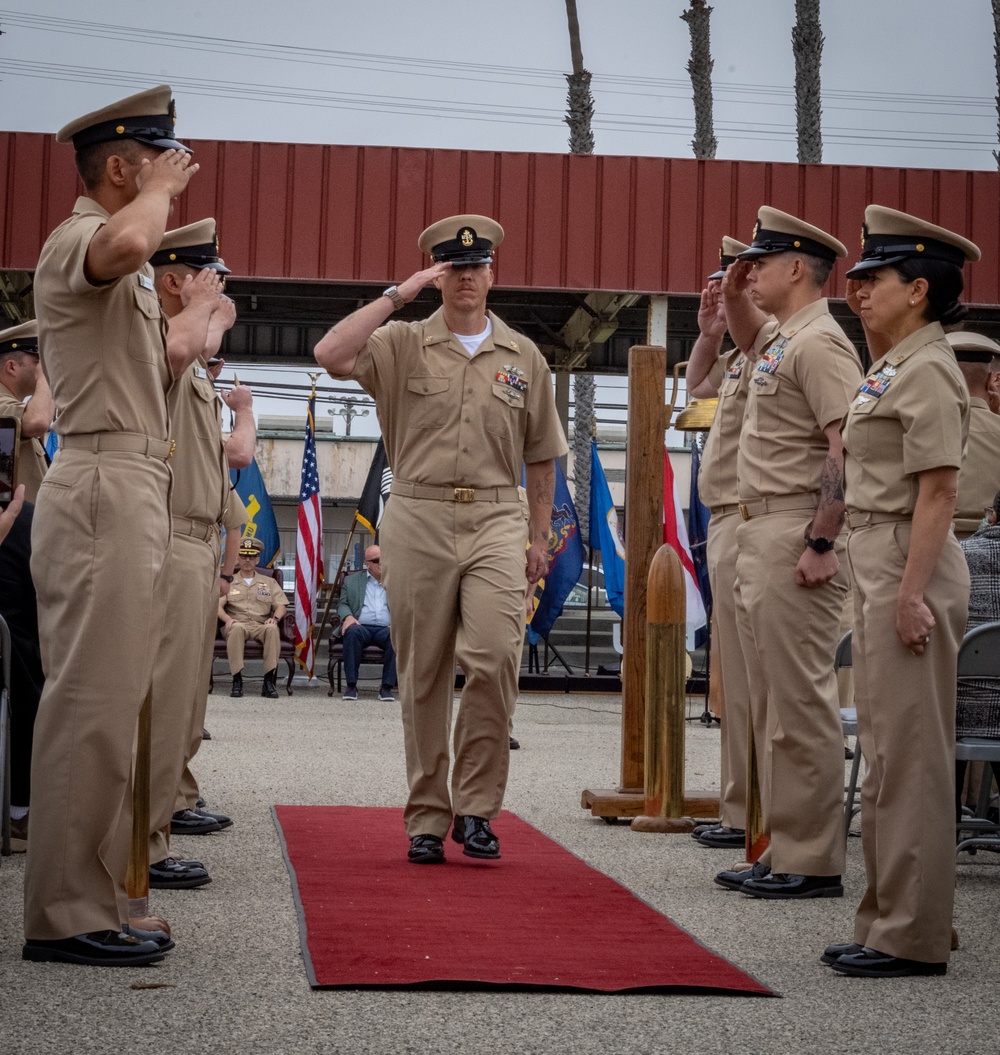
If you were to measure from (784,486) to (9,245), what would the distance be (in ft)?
42.9

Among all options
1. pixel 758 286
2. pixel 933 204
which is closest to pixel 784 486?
pixel 758 286

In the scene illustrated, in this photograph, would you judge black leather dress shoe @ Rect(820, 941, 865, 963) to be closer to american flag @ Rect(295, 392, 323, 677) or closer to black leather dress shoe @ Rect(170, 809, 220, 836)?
black leather dress shoe @ Rect(170, 809, 220, 836)

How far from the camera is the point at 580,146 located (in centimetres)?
2908

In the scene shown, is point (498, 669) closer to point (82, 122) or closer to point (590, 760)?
point (82, 122)

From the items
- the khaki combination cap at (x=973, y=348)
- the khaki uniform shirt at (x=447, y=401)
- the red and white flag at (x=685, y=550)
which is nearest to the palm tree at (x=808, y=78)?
the red and white flag at (x=685, y=550)

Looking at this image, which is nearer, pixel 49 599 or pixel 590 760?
pixel 49 599

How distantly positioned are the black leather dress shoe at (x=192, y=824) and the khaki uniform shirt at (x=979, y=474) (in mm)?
3446

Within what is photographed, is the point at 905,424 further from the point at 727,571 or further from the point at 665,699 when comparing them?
the point at 665,699

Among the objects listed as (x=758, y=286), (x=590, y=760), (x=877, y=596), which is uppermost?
(x=758, y=286)

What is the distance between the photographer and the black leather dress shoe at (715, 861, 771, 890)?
198 inches

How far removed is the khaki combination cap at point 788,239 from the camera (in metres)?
5.29

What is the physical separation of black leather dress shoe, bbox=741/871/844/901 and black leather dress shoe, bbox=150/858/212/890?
1808 millimetres

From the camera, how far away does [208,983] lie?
136 inches

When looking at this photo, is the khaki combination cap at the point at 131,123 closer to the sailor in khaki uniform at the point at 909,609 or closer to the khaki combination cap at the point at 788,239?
the sailor in khaki uniform at the point at 909,609
